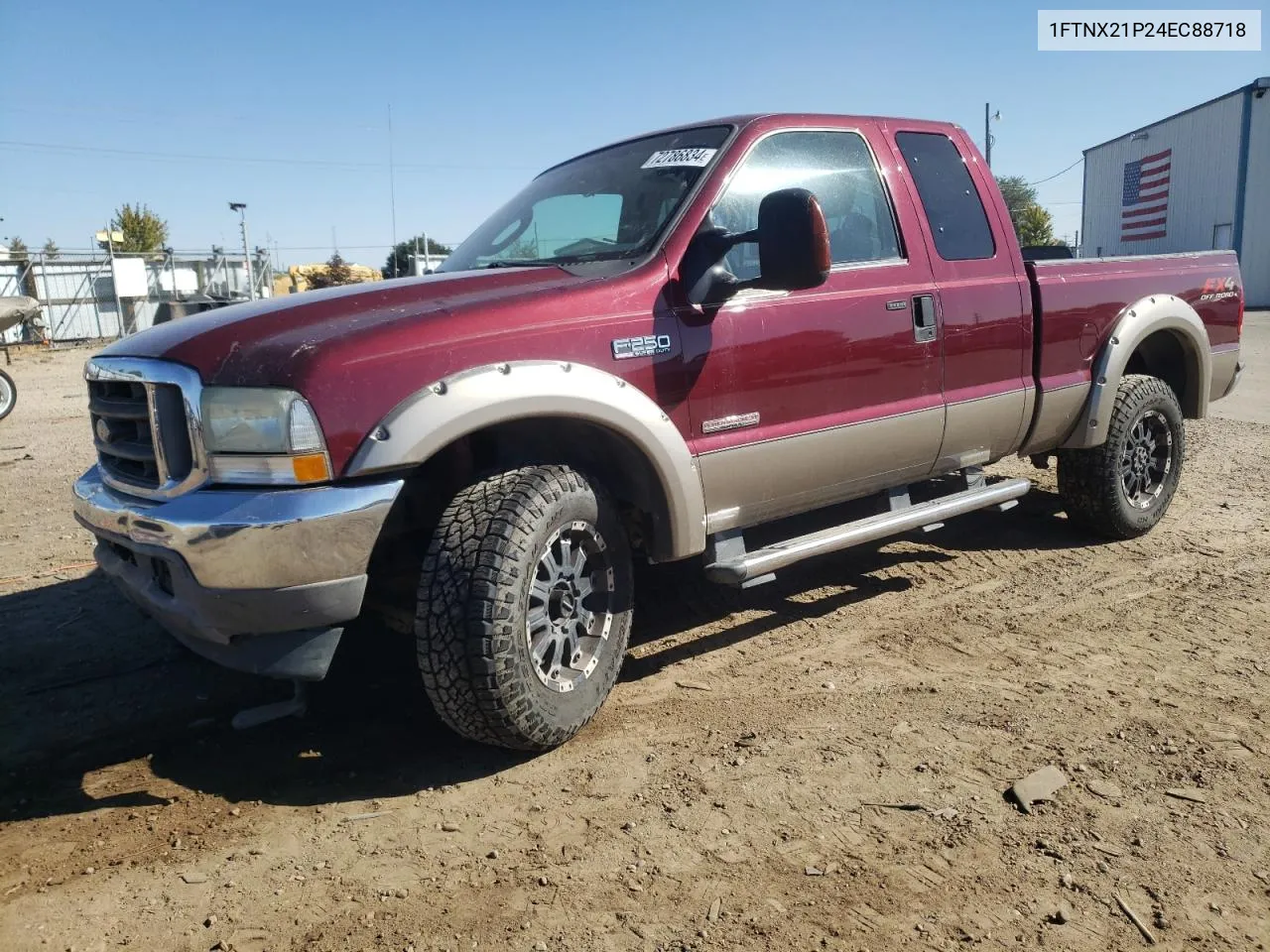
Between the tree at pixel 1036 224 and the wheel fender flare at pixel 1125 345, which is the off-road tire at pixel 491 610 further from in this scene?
the tree at pixel 1036 224

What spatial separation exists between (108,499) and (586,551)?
153cm

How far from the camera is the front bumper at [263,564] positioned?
2.67 meters

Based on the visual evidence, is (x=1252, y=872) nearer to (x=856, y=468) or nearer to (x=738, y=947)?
(x=738, y=947)

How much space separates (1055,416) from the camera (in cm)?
488

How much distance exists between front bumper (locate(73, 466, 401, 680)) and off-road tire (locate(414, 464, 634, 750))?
0.24m

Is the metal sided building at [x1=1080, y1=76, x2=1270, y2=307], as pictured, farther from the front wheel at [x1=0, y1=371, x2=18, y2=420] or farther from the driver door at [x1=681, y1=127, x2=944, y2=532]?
the front wheel at [x1=0, y1=371, x2=18, y2=420]

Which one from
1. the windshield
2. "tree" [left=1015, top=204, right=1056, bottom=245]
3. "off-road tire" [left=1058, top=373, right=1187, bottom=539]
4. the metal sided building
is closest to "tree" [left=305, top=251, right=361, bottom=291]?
the windshield

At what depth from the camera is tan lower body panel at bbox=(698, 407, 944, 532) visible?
11.9 feet

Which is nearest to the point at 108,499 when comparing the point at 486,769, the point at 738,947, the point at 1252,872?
the point at 486,769

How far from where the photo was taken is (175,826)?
2.83 meters

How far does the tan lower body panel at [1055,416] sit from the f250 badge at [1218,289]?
4.23 feet

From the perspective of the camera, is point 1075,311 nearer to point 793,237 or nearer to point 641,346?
point 793,237

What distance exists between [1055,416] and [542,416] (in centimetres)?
297

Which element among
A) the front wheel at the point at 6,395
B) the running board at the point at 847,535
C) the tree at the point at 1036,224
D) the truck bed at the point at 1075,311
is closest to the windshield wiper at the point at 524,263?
the running board at the point at 847,535
